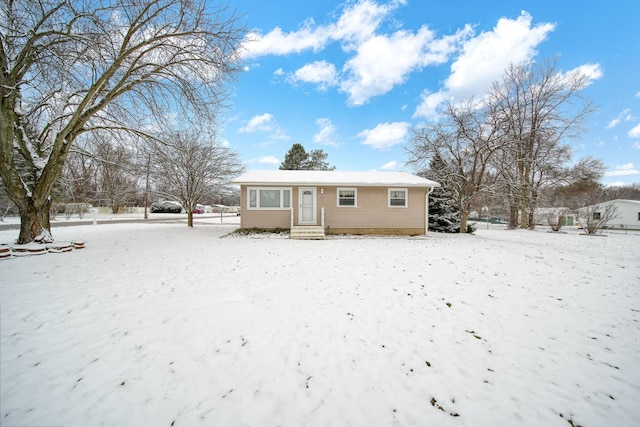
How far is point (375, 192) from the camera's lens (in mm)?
12805

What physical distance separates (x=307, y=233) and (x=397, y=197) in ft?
17.6

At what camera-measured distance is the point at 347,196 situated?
12820 millimetres

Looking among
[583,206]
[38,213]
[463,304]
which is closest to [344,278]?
[463,304]

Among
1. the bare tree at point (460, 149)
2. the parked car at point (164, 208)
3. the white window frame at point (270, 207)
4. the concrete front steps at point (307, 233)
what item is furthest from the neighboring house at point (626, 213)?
the parked car at point (164, 208)

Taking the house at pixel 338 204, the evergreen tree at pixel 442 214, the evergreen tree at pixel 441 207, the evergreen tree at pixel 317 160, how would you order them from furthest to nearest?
the evergreen tree at pixel 317 160 → the evergreen tree at pixel 442 214 → the evergreen tree at pixel 441 207 → the house at pixel 338 204

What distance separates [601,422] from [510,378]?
0.61m

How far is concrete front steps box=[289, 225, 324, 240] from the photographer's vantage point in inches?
439

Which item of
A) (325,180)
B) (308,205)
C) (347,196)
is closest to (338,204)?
(347,196)

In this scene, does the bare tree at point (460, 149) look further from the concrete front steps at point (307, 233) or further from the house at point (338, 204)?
the concrete front steps at point (307, 233)

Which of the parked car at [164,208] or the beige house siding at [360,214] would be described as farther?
the parked car at [164,208]

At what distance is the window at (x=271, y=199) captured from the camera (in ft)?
41.3

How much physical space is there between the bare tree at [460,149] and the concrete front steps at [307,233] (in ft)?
27.6

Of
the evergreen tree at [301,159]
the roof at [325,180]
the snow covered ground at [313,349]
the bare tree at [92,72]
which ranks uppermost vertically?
the evergreen tree at [301,159]

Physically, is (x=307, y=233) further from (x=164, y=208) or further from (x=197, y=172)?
(x=164, y=208)
